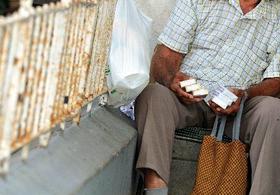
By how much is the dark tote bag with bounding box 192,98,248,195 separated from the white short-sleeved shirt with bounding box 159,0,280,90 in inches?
19.0

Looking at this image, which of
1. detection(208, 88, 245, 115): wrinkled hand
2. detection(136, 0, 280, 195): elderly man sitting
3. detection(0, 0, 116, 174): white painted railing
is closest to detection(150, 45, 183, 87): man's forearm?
detection(136, 0, 280, 195): elderly man sitting

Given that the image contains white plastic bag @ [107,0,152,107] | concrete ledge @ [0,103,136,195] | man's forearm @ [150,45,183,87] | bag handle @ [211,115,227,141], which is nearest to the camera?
concrete ledge @ [0,103,136,195]

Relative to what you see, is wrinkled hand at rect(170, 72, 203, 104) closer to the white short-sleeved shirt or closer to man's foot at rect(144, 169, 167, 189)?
the white short-sleeved shirt

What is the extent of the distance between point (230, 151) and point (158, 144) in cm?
43

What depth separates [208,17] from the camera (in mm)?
4098

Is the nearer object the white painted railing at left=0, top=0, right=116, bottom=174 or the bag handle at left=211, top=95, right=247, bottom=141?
the white painted railing at left=0, top=0, right=116, bottom=174

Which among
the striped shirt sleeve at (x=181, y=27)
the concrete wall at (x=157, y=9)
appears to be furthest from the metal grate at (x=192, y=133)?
the concrete wall at (x=157, y=9)

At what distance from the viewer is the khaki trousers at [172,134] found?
3613mm

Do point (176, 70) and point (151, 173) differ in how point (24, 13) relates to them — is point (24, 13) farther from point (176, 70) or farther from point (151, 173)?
point (176, 70)

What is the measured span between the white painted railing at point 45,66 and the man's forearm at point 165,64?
933 millimetres

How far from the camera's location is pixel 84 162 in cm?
283

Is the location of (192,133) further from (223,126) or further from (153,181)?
(153,181)

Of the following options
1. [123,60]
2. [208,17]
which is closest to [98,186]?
[123,60]

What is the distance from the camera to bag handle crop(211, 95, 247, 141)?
12.5 feet
